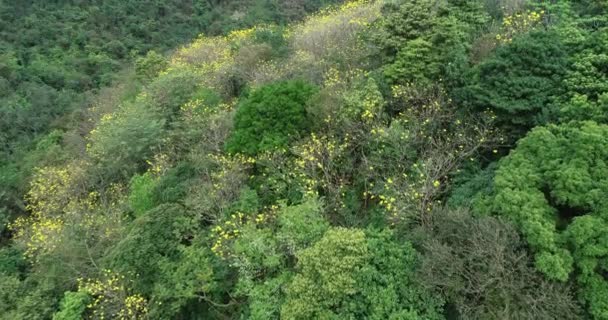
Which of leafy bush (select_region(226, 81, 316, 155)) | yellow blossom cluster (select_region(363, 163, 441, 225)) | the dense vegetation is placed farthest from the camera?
leafy bush (select_region(226, 81, 316, 155))

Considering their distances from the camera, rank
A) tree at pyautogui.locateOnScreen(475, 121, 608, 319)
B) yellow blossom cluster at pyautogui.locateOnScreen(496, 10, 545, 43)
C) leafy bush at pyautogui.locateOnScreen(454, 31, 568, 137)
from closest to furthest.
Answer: tree at pyautogui.locateOnScreen(475, 121, 608, 319) < leafy bush at pyautogui.locateOnScreen(454, 31, 568, 137) < yellow blossom cluster at pyautogui.locateOnScreen(496, 10, 545, 43)

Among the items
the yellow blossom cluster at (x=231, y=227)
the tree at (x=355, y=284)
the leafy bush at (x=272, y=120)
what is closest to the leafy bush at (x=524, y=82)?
the tree at (x=355, y=284)

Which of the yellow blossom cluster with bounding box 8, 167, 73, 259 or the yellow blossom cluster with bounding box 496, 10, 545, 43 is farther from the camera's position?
the yellow blossom cluster with bounding box 8, 167, 73, 259

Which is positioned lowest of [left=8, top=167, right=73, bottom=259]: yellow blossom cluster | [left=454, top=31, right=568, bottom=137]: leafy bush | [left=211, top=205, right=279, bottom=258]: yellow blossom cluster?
[left=8, top=167, right=73, bottom=259]: yellow blossom cluster

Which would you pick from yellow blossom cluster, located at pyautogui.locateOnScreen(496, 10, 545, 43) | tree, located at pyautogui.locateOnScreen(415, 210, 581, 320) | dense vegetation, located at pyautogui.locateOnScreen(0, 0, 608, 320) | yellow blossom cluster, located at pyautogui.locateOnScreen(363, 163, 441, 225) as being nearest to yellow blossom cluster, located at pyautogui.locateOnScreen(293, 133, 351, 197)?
dense vegetation, located at pyautogui.locateOnScreen(0, 0, 608, 320)

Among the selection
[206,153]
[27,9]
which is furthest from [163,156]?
[27,9]

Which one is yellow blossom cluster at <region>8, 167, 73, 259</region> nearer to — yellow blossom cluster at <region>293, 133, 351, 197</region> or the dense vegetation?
the dense vegetation

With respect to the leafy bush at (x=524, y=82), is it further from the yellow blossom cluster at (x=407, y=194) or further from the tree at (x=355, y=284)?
the tree at (x=355, y=284)

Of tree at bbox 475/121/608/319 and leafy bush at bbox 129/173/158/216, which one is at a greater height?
→ tree at bbox 475/121/608/319
